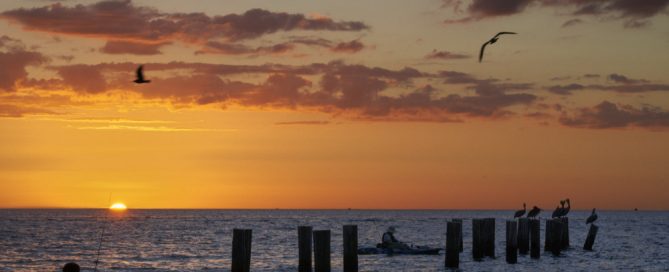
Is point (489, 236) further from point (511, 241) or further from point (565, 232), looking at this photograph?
point (565, 232)

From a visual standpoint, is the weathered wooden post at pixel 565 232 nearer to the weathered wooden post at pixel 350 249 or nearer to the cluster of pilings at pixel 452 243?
the cluster of pilings at pixel 452 243

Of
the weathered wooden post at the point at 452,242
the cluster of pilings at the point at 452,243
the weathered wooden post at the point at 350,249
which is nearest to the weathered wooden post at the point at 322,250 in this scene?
the cluster of pilings at the point at 452,243

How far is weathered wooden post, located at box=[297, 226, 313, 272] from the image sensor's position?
33688 millimetres

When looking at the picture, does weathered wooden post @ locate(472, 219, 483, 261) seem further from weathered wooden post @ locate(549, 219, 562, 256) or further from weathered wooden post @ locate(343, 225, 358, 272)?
weathered wooden post @ locate(343, 225, 358, 272)

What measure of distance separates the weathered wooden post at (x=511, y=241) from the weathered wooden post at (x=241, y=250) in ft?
50.1

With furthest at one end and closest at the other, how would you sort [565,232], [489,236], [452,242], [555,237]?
1. [565,232]
2. [555,237]
3. [489,236]
4. [452,242]

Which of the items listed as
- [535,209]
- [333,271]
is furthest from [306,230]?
[535,209]

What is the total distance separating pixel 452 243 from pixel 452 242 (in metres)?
0.11

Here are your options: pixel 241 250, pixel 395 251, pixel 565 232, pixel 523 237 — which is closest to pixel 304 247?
pixel 241 250

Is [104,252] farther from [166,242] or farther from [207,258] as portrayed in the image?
[166,242]

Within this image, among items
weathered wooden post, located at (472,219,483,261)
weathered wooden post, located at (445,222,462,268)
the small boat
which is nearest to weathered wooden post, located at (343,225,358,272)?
weathered wooden post, located at (445,222,462,268)

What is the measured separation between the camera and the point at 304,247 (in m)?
34.3

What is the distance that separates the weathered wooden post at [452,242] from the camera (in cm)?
3806

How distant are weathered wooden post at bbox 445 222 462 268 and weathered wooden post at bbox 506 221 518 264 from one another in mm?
4108
